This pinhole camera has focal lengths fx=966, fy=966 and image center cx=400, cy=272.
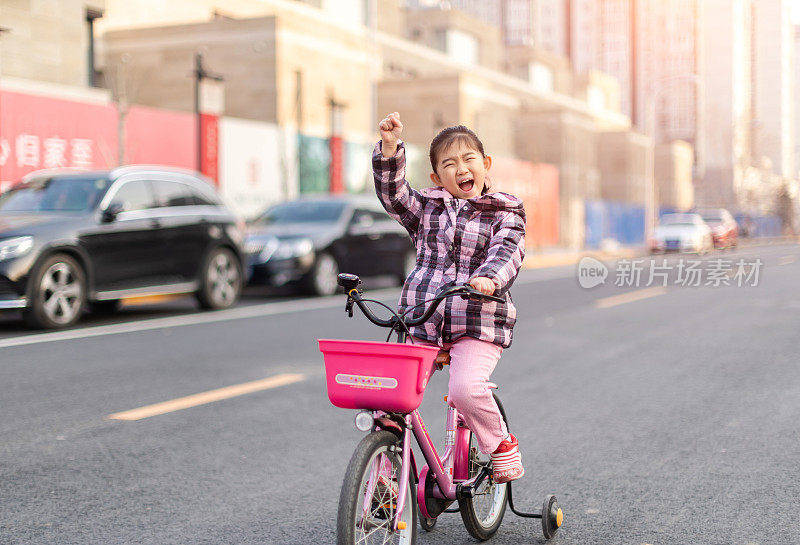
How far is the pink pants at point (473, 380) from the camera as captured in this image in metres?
3.41

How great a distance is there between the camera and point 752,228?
2906 inches

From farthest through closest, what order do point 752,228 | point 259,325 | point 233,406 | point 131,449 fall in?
1. point 752,228
2. point 259,325
3. point 233,406
4. point 131,449

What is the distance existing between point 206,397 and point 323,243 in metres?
8.70

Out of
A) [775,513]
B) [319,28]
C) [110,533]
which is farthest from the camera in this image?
[319,28]

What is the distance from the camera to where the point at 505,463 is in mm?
3691

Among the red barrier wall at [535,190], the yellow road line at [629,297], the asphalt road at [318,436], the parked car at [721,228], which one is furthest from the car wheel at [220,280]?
the red barrier wall at [535,190]

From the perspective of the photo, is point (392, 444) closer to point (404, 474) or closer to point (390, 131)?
point (404, 474)

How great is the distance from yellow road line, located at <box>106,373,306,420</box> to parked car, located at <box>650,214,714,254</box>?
2879 centimetres

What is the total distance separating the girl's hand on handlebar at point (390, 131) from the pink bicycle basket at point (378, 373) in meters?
0.83

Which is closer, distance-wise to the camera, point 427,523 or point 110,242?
point 427,523

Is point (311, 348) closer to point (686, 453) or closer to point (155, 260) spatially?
point (155, 260)

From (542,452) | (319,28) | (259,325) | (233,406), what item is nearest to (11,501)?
(233,406)

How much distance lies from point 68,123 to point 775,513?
64.0 ft

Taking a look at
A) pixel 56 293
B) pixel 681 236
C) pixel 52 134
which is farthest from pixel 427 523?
pixel 681 236
